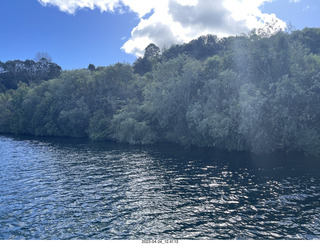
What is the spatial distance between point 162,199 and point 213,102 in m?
30.8

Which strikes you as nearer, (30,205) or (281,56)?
(30,205)

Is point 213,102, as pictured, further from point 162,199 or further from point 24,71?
point 24,71

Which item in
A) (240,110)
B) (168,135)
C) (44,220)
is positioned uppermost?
(240,110)

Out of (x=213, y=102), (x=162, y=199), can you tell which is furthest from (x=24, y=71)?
(x=162, y=199)

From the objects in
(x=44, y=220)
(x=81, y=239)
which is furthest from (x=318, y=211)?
(x=44, y=220)

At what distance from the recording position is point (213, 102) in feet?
160

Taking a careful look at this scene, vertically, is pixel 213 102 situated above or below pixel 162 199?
above

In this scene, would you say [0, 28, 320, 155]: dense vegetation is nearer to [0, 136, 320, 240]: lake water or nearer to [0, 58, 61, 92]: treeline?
[0, 136, 320, 240]: lake water

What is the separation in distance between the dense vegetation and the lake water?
6300 mm

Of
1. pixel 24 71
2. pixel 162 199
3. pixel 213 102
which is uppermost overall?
pixel 24 71

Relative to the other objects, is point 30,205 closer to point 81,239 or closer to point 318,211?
point 81,239

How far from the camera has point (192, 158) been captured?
41094 mm

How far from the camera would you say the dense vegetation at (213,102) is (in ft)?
133

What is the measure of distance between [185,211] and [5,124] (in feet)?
322
